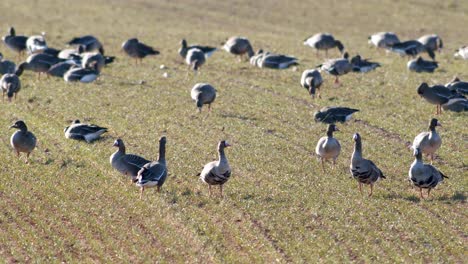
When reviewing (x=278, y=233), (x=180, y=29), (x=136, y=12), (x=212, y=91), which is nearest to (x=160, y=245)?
(x=278, y=233)

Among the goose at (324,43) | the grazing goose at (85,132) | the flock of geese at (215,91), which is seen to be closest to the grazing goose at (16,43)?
the flock of geese at (215,91)

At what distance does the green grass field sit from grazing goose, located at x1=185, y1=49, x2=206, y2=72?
0.66 m

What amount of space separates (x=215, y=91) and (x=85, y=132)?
6.52 meters

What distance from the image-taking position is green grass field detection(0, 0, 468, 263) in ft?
59.1

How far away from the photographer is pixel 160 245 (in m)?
18.1

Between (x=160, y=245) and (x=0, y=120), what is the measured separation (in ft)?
46.9

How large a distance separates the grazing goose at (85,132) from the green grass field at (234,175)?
1.01ft

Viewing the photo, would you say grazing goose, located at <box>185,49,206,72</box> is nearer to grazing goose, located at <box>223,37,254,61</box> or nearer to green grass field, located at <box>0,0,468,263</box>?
green grass field, located at <box>0,0,468,263</box>

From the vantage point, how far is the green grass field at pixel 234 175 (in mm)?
18028

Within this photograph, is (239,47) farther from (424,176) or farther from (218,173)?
(424,176)

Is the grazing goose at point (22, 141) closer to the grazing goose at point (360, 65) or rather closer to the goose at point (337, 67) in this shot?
the goose at point (337, 67)

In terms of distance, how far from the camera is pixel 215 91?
102 ft

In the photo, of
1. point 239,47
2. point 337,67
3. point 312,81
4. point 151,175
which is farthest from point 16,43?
point 151,175

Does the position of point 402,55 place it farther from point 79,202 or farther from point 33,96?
point 79,202
